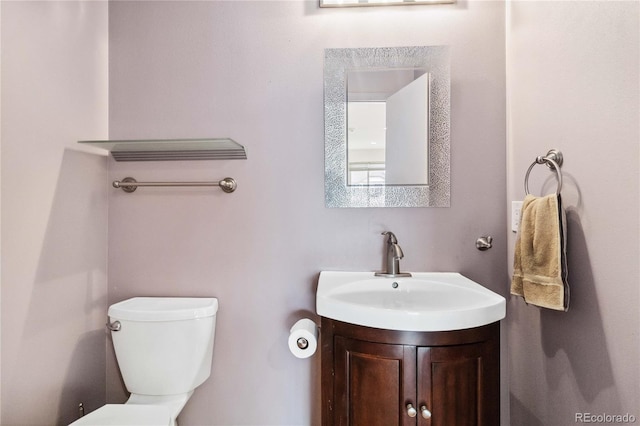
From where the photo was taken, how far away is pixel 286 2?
1347 mm

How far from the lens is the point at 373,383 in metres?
0.92

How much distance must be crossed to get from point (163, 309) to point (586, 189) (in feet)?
5.11

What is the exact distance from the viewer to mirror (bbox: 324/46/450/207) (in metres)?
1.31

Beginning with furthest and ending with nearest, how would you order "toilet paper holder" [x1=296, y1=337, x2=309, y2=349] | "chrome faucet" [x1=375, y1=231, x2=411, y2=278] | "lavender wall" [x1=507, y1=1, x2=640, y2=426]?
"chrome faucet" [x1=375, y1=231, x2=411, y2=278]
"toilet paper holder" [x1=296, y1=337, x2=309, y2=349]
"lavender wall" [x1=507, y1=1, x2=640, y2=426]

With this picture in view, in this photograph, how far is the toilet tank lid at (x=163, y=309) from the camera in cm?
116

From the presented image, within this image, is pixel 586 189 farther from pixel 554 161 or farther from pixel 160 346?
pixel 160 346

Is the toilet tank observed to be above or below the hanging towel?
below

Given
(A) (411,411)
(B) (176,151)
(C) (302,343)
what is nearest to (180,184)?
(B) (176,151)

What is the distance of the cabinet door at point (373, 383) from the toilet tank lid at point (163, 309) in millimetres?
598

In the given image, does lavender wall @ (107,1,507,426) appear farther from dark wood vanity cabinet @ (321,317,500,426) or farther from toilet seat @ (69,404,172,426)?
dark wood vanity cabinet @ (321,317,500,426)

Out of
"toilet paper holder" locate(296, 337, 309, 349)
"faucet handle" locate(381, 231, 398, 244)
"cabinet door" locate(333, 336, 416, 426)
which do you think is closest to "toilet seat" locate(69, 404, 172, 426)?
"toilet paper holder" locate(296, 337, 309, 349)

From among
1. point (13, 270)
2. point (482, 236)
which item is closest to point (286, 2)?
point (482, 236)

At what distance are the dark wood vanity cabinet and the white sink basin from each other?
0.04 metres

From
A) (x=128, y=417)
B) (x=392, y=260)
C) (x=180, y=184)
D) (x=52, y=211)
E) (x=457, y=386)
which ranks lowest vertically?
(x=128, y=417)
